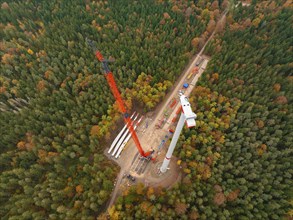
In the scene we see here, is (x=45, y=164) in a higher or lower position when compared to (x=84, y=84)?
lower

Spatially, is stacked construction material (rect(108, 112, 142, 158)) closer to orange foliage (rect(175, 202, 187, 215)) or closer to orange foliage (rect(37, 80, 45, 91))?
orange foliage (rect(175, 202, 187, 215))

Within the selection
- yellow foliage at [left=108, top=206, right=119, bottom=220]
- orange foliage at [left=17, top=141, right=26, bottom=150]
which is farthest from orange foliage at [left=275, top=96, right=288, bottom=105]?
orange foliage at [left=17, top=141, right=26, bottom=150]

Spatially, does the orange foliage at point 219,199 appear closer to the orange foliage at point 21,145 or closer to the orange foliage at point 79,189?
the orange foliage at point 79,189

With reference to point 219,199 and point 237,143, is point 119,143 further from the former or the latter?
point 237,143

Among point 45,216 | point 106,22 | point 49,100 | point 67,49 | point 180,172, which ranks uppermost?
point 106,22

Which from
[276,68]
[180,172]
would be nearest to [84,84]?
[180,172]

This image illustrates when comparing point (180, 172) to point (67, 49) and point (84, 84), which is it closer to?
point (84, 84)
